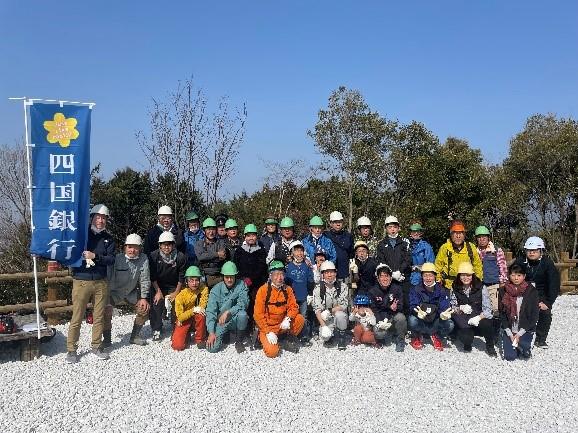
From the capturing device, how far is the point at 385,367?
5.98m

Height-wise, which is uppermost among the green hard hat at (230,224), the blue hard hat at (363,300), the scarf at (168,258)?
the green hard hat at (230,224)

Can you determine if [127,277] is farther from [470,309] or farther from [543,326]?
[543,326]

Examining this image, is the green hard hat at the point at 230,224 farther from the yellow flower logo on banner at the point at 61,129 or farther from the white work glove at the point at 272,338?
the yellow flower logo on banner at the point at 61,129

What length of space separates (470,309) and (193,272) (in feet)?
13.1

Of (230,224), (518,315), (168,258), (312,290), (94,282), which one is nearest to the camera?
(94,282)

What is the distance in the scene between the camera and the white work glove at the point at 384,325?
659cm

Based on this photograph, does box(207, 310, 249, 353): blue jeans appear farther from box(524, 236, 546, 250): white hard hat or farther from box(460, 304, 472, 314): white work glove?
box(524, 236, 546, 250): white hard hat

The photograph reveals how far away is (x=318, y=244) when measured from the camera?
745 centimetres

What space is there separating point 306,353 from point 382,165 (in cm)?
1016

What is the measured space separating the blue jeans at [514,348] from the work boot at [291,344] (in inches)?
111

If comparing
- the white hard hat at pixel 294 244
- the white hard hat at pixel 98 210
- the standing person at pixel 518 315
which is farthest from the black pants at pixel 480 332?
the white hard hat at pixel 98 210

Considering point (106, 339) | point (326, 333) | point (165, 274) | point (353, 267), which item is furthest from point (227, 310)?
point (353, 267)

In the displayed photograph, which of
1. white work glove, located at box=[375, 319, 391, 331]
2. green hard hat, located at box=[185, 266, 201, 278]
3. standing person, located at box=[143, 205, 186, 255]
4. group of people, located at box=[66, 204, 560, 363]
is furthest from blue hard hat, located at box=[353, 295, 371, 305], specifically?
standing person, located at box=[143, 205, 186, 255]

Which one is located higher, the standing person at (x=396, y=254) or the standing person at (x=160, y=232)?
the standing person at (x=160, y=232)
